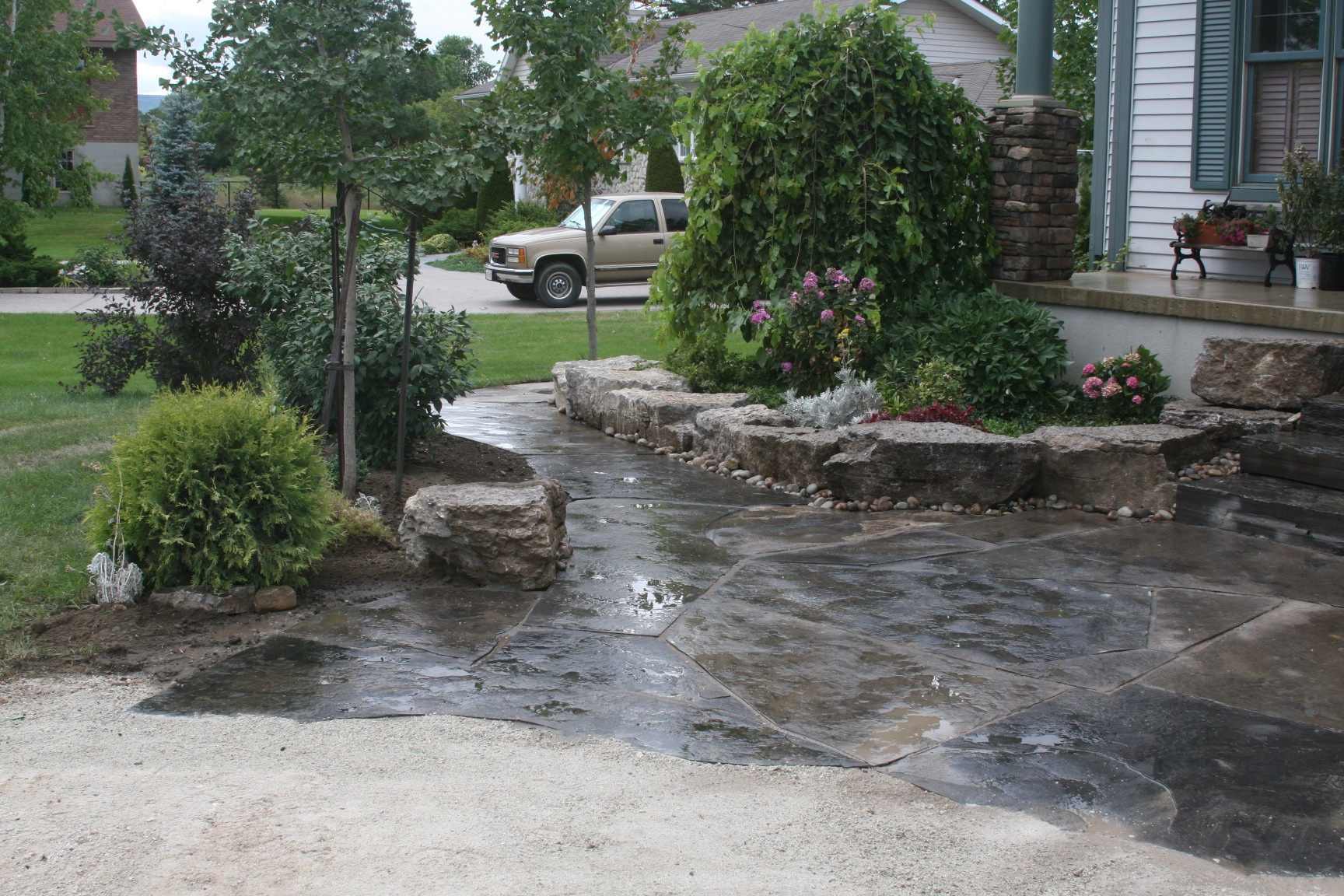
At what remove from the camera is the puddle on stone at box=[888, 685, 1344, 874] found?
10.4ft

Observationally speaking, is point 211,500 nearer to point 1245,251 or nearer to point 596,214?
point 1245,251

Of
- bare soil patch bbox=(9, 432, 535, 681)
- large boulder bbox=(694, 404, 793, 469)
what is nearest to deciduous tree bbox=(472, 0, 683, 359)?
large boulder bbox=(694, 404, 793, 469)

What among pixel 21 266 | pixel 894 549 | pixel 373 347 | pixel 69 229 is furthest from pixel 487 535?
pixel 69 229

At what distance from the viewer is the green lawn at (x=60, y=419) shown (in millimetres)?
5270

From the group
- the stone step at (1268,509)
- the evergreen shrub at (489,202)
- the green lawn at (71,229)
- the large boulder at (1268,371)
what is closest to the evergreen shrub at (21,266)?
the green lawn at (71,229)

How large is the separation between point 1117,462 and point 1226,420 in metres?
0.91

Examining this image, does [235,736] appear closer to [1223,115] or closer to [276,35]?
[276,35]

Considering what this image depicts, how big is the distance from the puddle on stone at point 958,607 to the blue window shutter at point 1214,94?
6138mm

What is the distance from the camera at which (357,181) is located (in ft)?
19.2

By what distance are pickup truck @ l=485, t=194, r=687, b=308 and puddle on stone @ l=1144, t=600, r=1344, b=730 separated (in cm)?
1532

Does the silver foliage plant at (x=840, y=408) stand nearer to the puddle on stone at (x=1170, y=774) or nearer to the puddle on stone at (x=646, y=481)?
the puddle on stone at (x=646, y=481)

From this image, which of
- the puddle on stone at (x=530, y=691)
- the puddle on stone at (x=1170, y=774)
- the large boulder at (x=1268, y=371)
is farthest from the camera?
the large boulder at (x=1268, y=371)

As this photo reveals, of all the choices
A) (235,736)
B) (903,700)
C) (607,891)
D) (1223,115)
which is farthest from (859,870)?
(1223,115)

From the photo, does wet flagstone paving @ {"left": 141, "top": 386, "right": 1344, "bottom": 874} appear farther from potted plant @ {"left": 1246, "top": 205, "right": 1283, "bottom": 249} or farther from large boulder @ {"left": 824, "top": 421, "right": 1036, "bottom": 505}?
potted plant @ {"left": 1246, "top": 205, "right": 1283, "bottom": 249}
